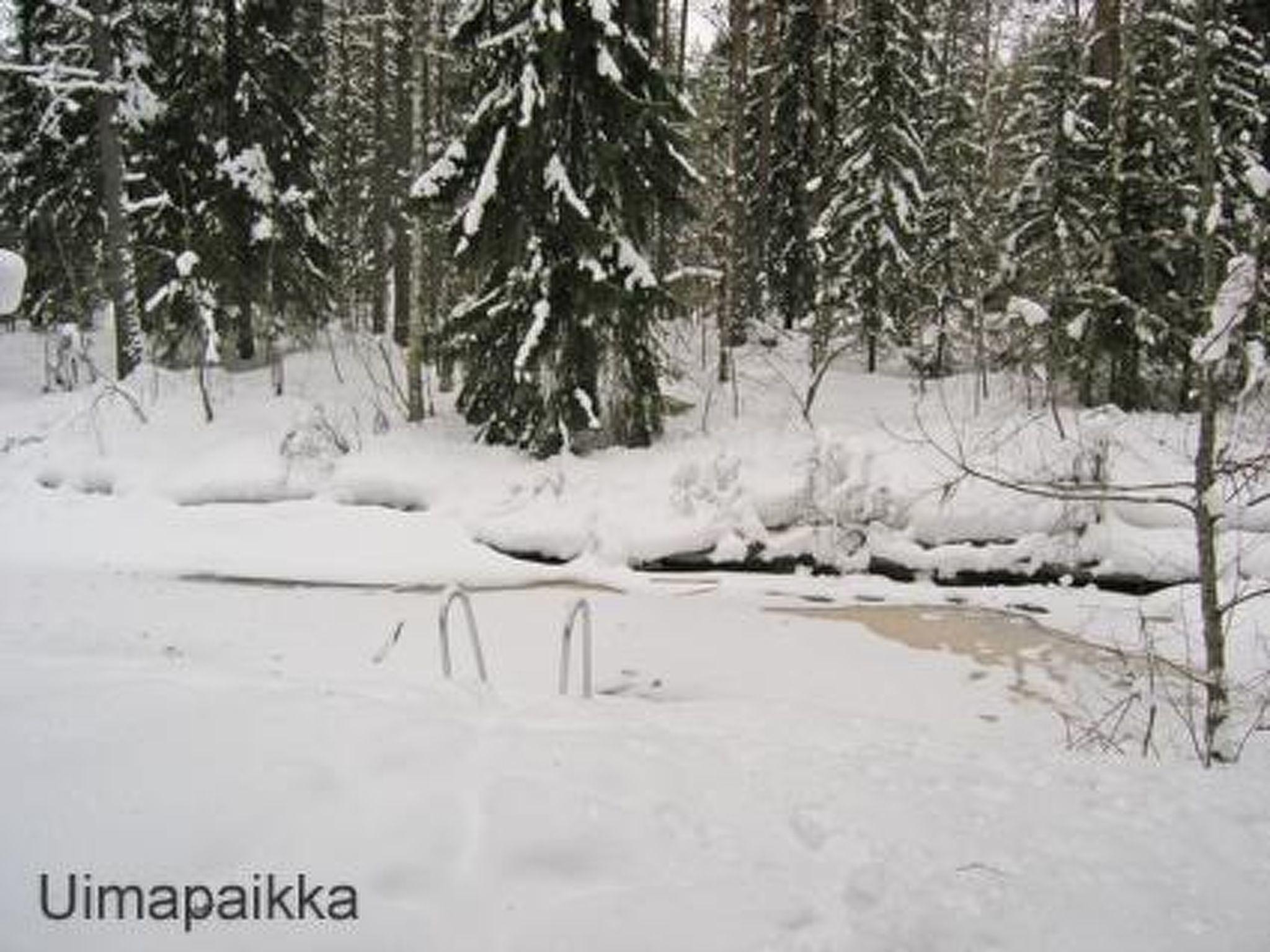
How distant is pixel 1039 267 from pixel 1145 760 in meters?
13.7

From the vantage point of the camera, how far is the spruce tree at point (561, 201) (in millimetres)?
12133

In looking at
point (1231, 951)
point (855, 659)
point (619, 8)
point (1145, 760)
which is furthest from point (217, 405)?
point (1231, 951)

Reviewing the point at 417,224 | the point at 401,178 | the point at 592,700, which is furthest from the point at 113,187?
the point at 592,700

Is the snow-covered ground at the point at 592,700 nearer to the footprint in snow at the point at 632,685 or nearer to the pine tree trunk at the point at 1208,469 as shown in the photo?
the footprint in snow at the point at 632,685

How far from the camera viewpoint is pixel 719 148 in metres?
24.4

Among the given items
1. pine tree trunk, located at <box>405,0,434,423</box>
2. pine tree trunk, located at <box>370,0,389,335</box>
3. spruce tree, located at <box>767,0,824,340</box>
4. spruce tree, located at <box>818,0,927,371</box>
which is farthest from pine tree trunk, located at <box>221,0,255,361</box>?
spruce tree, located at <box>767,0,824,340</box>

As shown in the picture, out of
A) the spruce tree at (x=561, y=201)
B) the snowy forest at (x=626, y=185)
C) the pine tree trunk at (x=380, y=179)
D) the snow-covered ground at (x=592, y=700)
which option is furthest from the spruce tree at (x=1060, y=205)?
the pine tree trunk at (x=380, y=179)

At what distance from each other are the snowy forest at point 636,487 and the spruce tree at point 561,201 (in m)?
0.06

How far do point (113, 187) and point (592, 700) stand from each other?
13.1 meters

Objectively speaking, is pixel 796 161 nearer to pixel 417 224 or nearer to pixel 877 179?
pixel 877 179

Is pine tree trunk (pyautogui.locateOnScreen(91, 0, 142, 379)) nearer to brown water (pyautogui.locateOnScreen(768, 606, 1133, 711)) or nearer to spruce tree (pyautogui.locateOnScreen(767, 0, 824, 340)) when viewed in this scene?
brown water (pyautogui.locateOnScreen(768, 606, 1133, 711))

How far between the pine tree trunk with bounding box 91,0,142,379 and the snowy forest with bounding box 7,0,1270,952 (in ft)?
0.24

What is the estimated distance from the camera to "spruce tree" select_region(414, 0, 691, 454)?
12.1 metres

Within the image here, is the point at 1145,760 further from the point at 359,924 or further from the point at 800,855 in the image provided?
the point at 359,924
